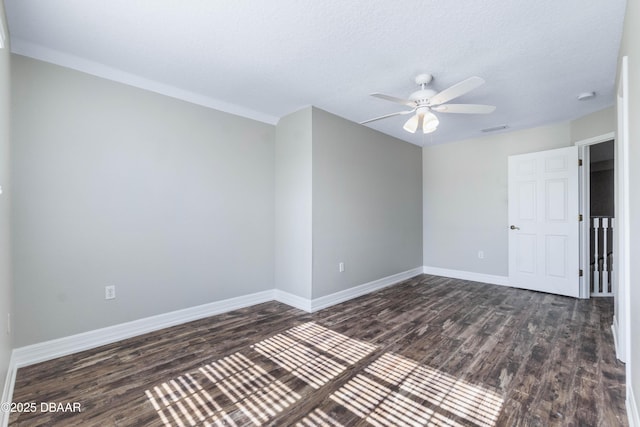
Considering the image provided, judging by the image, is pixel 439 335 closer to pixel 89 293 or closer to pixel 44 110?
pixel 89 293

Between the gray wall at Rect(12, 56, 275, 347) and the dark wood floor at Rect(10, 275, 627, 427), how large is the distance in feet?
1.28

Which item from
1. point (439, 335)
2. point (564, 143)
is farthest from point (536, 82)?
point (439, 335)

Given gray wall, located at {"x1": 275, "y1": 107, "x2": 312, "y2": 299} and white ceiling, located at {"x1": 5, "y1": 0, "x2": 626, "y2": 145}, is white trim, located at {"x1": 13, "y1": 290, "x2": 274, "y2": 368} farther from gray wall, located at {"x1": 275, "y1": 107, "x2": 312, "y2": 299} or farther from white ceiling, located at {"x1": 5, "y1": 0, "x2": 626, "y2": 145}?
white ceiling, located at {"x1": 5, "y1": 0, "x2": 626, "y2": 145}

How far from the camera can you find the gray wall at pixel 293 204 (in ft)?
11.4

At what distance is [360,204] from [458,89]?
2107 mm

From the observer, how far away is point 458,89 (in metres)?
2.23

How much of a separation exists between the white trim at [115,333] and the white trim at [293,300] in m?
0.38

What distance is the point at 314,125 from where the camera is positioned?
137 inches

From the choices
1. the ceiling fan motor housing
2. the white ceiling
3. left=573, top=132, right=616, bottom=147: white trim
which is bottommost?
left=573, top=132, right=616, bottom=147: white trim

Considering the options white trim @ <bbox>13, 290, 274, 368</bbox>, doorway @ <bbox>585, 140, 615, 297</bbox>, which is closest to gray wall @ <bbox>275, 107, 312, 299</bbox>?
white trim @ <bbox>13, 290, 274, 368</bbox>

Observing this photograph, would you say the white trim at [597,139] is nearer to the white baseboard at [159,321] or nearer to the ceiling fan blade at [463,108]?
the ceiling fan blade at [463,108]

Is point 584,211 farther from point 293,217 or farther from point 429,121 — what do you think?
point 293,217

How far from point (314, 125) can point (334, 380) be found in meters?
2.65

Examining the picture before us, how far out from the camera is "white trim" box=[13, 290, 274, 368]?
87.8 inches
